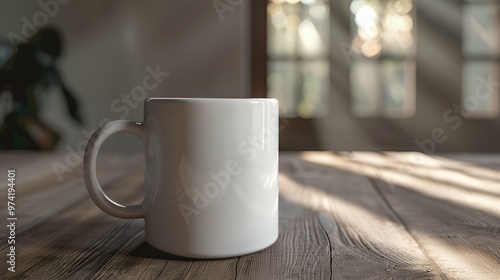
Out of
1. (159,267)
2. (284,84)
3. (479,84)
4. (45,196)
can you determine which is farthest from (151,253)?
(479,84)

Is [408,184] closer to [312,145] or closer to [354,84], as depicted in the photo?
[312,145]

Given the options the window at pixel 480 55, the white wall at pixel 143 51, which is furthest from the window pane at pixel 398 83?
the white wall at pixel 143 51

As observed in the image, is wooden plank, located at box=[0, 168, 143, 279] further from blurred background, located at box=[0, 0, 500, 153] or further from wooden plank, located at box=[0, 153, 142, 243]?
blurred background, located at box=[0, 0, 500, 153]

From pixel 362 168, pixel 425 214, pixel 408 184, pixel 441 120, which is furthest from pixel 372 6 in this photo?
pixel 425 214

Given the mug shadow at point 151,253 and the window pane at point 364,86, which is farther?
the window pane at point 364,86

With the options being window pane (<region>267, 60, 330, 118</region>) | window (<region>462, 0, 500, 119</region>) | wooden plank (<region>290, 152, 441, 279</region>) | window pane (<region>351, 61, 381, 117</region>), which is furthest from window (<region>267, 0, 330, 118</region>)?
wooden plank (<region>290, 152, 441, 279</region>)

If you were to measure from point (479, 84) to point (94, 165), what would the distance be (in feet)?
6.78

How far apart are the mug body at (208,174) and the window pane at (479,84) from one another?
1.93 meters

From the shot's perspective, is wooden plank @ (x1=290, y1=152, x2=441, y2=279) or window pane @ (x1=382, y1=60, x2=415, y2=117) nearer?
wooden plank @ (x1=290, y1=152, x2=441, y2=279)

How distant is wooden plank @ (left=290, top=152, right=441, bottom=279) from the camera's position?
1.63 feet

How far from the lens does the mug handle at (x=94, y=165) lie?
53cm

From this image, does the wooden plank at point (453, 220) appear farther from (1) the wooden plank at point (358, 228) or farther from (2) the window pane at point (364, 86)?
(2) the window pane at point (364, 86)

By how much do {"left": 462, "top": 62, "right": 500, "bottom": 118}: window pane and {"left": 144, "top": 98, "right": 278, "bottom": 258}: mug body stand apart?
193 centimetres

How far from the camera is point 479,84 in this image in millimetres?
2234
